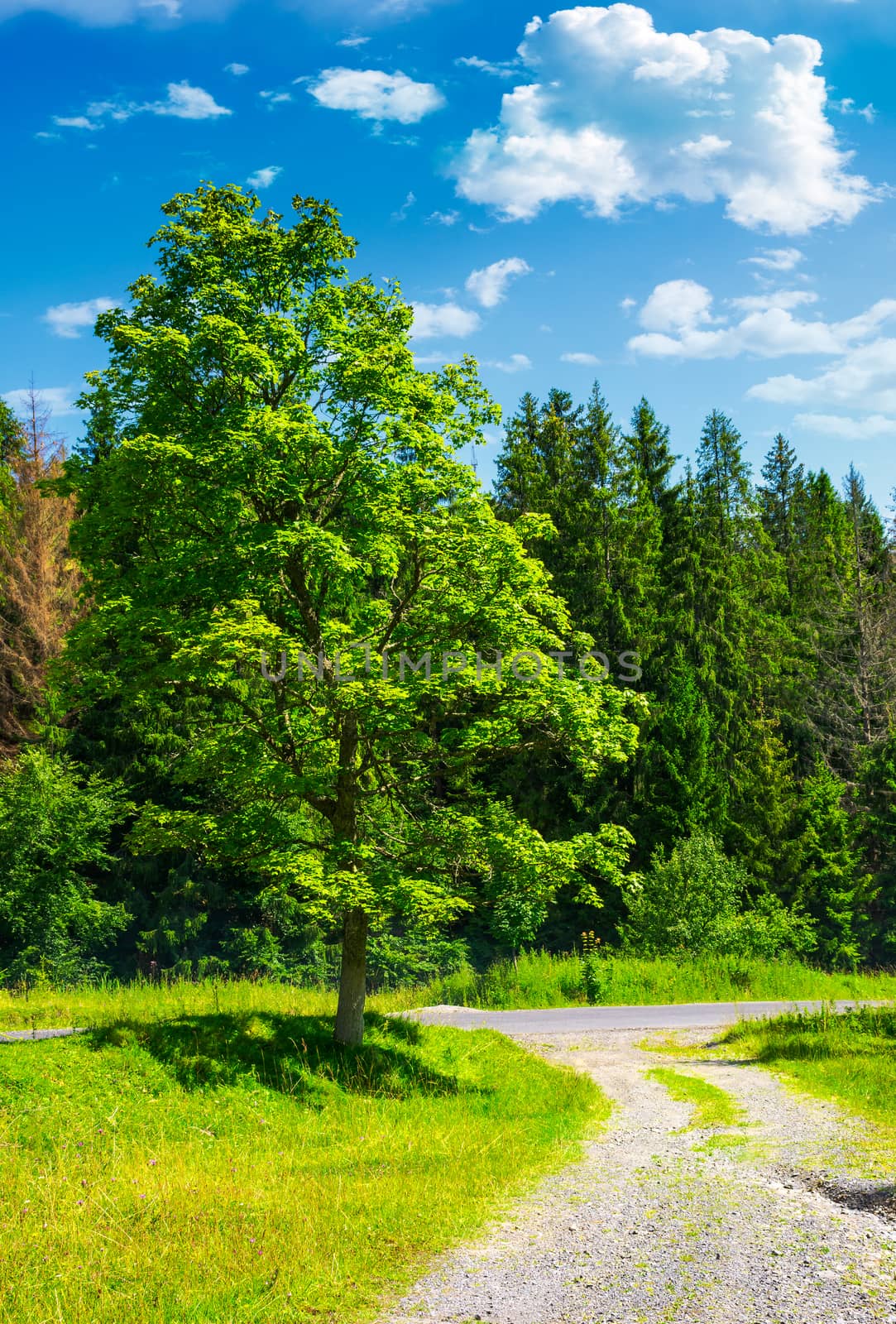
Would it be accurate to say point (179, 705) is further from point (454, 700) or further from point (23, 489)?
point (454, 700)

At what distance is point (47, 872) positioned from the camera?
1032 inches

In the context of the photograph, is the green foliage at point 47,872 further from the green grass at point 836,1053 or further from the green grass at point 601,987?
the green grass at point 836,1053

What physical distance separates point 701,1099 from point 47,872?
66.0 feet

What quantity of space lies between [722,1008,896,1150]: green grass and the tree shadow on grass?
4.82m

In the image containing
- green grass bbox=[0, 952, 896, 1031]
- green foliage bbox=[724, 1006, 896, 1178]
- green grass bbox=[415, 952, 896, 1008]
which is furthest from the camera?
green grass bbox=[415, 952, 896, 1008]

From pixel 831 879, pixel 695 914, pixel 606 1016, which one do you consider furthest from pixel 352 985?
pixel 831 879

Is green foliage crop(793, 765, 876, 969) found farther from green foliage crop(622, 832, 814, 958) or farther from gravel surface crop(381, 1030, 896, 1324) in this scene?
gravel surface crop(381, 1030, 896, 1324)

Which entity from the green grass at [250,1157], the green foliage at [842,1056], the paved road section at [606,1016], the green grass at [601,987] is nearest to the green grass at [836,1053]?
the green foliage at [842,1056]

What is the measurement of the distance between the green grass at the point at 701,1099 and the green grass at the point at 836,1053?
120cm

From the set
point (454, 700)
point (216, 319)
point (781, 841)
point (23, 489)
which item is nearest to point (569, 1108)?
point (454, 700)

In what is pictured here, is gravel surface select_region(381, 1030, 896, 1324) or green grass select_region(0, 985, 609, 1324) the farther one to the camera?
green grass select_region(0, 985, 609, 1324)

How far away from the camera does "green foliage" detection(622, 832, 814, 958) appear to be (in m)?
25.1

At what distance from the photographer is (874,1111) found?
34.3 ft

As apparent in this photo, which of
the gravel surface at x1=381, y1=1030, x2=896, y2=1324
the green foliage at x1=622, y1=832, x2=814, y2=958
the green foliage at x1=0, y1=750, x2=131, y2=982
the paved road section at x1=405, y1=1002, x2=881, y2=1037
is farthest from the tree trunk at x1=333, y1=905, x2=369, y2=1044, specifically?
the green foliage at x1=0, y1=750, x2=131, y2=982
